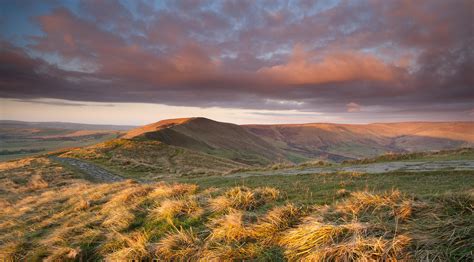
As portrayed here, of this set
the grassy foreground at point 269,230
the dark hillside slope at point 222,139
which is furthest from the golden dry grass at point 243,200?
the dark hillside slope at point 222,139

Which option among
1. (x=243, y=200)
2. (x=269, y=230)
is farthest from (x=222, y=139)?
(x=269, y=230)

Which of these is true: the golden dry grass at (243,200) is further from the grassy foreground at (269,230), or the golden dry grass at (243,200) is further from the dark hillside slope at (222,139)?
the dark hillside slope at (222,139)

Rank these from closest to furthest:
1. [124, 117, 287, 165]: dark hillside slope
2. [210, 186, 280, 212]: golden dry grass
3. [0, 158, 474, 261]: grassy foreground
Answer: [0, 158, 474, 261]: grassy foreground < [210, 186, 280, 212]: golden dry grass < [124, 117, 287, 165]: dark hillside slope

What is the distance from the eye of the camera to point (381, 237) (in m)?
3.75

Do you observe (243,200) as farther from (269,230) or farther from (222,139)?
(222,139)

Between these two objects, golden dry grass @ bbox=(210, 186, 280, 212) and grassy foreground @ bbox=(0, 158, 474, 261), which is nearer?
grassy foreground @ bbox=(0, 158, 474, 261)

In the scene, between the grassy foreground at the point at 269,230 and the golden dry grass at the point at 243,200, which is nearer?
the grassy foreground at the point at 269,230

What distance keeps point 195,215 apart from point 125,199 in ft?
12.7

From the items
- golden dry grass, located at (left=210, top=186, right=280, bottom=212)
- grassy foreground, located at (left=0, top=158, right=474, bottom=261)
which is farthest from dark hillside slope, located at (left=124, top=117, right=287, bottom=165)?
golden dry grass, located at (left=210, top=186, right=280, bottom=212)

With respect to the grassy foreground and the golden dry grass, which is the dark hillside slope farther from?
the golden dry grass

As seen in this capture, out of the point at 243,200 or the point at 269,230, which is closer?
the point at 269,230

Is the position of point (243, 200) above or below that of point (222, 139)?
above

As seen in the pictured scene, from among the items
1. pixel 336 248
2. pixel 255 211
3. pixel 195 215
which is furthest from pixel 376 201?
pixel 195 215

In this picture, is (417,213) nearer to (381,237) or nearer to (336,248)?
(381,237)
